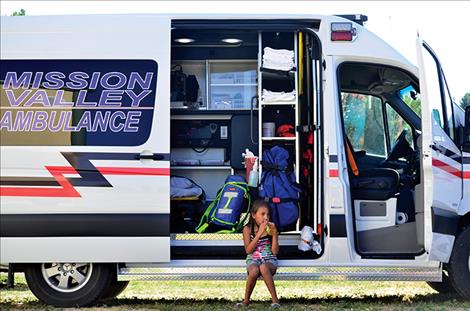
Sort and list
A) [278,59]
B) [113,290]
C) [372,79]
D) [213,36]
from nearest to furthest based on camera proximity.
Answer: [278,59] < [113,290] < [213,36] < [372,79]

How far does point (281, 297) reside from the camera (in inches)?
300

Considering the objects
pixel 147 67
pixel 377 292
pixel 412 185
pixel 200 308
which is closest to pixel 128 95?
pixel 147 67

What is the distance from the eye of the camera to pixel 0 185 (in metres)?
6.61

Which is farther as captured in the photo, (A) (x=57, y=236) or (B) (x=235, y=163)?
(B) (x=235, y=163)

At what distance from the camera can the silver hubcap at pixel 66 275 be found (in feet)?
22.6

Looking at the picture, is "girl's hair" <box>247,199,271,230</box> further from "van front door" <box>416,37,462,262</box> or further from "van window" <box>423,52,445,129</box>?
"van window" <box>423,52,445,129</box>

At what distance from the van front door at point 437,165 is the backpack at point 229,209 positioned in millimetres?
1627

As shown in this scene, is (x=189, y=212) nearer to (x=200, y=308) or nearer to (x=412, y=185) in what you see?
(x=200, y=308)

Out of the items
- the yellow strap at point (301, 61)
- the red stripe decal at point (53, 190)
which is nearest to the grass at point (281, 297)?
the red stripe decal at point (53, 190)

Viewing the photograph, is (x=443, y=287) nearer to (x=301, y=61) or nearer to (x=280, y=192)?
(x=280, y=192)

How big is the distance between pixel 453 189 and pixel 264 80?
2.07 metres

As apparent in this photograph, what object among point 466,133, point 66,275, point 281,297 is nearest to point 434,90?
point 466,133

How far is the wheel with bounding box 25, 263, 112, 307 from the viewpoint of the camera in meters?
6.86

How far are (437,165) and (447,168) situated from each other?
139 millimetres
